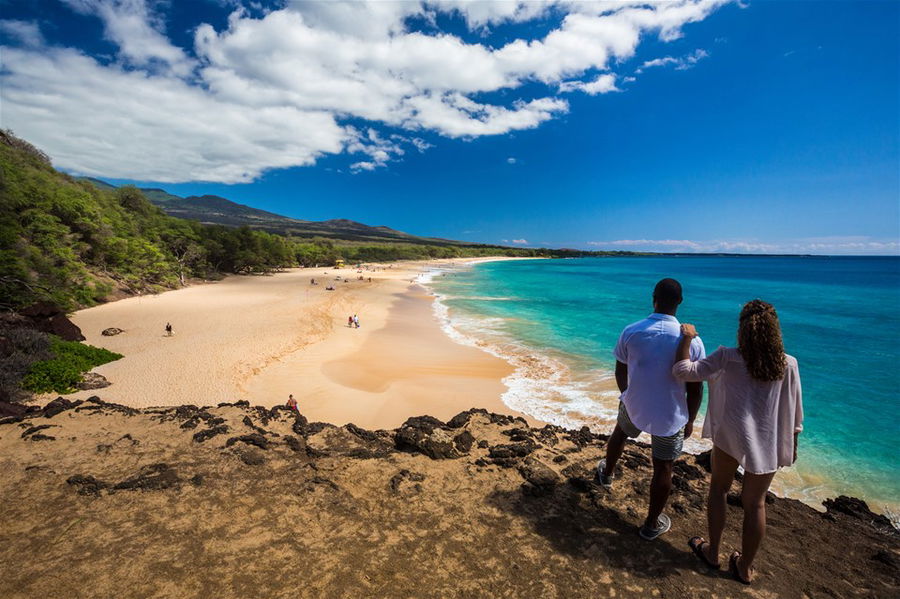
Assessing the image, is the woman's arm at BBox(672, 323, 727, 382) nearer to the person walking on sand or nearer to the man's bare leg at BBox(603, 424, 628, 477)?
the person walking on sand

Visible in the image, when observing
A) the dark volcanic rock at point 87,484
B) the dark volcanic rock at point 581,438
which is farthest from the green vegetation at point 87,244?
the dark volcanic rock at point 581,438

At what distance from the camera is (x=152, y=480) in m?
4.56

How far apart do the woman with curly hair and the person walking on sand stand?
17cm

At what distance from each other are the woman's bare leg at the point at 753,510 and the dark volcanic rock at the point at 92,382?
14.9 metres

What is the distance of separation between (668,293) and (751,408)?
3.45 ft

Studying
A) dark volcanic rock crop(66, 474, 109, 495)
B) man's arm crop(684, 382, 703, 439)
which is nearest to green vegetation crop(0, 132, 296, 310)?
dark volcanic rock crop(66, 474, 109, 495)

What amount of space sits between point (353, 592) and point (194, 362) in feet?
46.1

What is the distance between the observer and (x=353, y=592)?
123 inches

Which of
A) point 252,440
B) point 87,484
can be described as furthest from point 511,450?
point 87,484

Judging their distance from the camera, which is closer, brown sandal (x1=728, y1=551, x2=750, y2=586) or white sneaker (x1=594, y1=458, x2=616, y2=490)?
brown sandal (x1=728, y1=551, x2=750, y2=586)

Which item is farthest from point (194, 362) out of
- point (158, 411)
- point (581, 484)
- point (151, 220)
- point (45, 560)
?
point (151, 220)

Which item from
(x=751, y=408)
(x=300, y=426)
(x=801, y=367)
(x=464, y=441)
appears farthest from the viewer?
(x=801, y=367)

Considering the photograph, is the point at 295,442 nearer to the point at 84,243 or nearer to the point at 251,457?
the point at 251,457

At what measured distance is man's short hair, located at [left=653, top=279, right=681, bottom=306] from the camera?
3176mm
